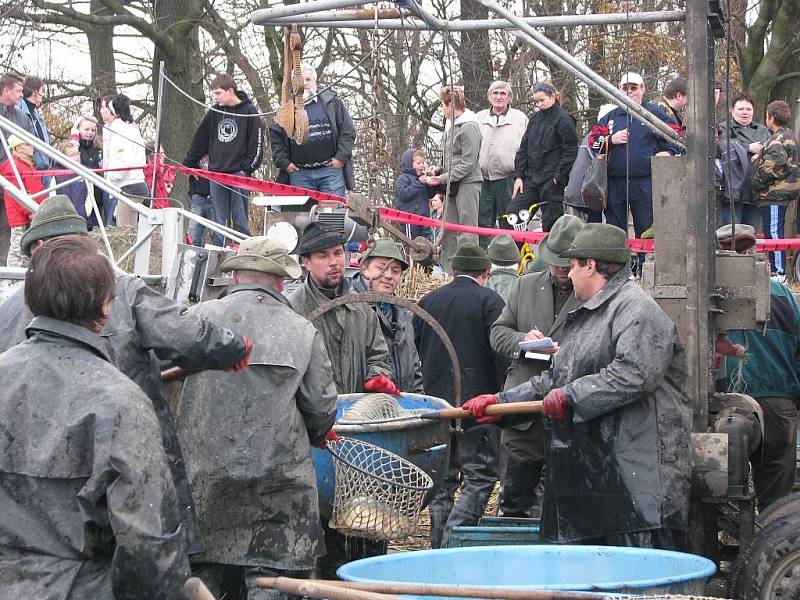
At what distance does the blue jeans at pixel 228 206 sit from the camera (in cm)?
1282

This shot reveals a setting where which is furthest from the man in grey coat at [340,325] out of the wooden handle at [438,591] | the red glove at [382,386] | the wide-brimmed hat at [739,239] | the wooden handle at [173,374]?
the wooden handle at [438,591]

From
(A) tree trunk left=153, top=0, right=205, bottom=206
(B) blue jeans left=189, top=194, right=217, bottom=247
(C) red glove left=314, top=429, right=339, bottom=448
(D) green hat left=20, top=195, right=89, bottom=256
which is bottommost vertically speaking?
(C) red glove left=314, top=429, right=339, bottom=448

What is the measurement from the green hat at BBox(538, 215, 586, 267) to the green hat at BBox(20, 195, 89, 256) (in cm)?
297

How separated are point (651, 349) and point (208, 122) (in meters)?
8.19

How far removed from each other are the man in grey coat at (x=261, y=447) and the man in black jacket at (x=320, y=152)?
6.68 metres

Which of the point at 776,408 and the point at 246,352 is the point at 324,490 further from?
the point at 776,408

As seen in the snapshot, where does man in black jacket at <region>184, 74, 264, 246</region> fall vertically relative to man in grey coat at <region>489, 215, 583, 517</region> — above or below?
above

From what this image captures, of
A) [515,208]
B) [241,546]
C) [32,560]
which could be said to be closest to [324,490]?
[241,546]

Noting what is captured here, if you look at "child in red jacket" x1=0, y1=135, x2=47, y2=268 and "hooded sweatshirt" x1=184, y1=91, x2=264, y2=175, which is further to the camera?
"hooded sweatshirt" x1=184, y1=91, x2=264, y2=175

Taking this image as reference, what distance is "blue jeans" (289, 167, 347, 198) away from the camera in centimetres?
1207

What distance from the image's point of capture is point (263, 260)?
18.2 ft

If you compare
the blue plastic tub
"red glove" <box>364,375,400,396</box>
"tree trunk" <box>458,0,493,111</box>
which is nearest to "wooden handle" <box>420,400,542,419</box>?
"red glove" <box>364,375,400,396</box>

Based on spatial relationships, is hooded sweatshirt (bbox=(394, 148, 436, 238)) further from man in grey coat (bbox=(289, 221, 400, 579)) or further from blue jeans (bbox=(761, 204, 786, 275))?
man in grey coat (bbox=(289, 221, 400, 579))

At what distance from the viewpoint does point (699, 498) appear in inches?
244
